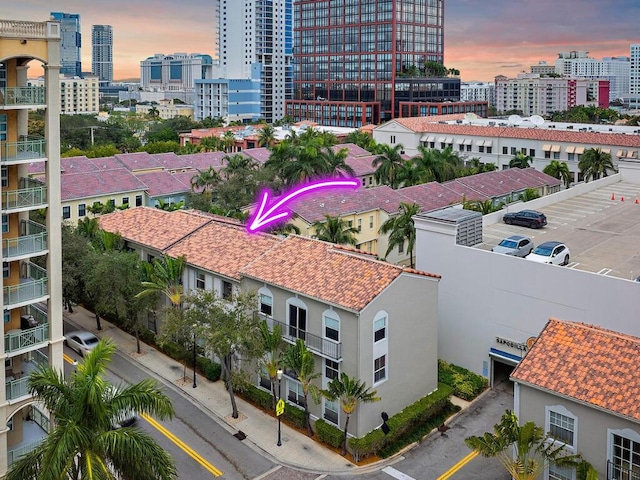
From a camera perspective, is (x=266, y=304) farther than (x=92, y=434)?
Yes

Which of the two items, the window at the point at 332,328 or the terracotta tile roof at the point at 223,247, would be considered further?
the terracotta tile roof at the point at 223,247

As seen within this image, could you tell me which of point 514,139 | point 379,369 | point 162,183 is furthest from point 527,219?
point 514,139

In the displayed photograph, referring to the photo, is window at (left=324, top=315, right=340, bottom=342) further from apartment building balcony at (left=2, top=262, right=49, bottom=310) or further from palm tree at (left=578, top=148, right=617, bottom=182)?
palm tree at (left=578, top=148, right=617, bottom=182)

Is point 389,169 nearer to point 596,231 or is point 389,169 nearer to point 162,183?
point 162,183

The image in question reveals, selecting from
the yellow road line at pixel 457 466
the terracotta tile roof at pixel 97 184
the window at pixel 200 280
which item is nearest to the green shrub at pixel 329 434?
the yellow road line at pixel 457 466

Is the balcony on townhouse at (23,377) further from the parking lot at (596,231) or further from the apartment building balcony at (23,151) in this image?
the parking lot at (596,231)

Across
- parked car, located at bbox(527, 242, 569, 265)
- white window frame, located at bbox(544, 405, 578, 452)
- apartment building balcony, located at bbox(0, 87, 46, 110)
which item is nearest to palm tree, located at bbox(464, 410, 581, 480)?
white window frame, located at bbox(544, 405, 578, 452)
